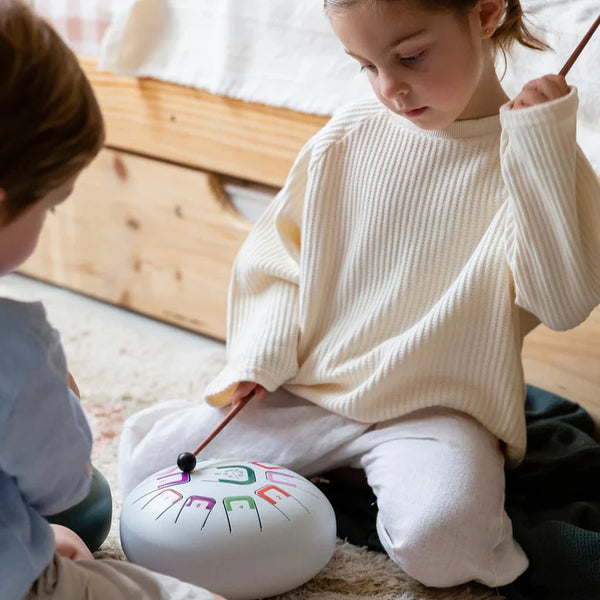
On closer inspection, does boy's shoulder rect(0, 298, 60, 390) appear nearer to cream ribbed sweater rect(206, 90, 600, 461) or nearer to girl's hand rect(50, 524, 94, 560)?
girl's hand rect(50, 524, 94, 560)

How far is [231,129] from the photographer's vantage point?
1526 millimetres

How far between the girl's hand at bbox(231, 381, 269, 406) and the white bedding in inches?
16.4

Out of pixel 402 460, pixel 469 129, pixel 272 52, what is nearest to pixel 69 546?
pixel 402 460

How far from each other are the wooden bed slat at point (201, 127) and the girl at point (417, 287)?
25 cm

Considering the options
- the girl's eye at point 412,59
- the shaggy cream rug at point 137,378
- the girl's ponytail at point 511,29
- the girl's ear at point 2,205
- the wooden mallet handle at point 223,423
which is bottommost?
the shaggy cream rug at point 137,378

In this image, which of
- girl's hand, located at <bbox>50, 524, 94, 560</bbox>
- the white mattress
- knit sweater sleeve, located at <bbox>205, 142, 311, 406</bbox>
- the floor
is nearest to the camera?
girl's hand, located at <bbox>50, 524, 94, 560</bbox>

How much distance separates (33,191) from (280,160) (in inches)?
30.5

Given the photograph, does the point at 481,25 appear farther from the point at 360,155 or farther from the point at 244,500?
the point at 244,500

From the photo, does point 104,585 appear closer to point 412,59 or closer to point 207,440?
point 207,440

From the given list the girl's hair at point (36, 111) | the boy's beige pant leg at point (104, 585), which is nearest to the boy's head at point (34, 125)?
the girl's hair at point (36, 111)

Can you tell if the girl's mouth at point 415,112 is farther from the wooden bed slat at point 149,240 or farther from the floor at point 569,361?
the wooden bed slat at point 149,240

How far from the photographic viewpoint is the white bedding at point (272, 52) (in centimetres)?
117

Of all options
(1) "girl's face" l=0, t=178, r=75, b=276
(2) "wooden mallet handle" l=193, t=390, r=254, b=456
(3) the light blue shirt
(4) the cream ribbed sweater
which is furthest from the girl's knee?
(1) "girl's face" l=0, t=178, r=75, b=276

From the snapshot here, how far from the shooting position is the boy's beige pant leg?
0.78 m
